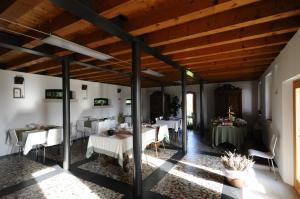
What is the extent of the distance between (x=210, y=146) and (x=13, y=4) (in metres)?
5.72

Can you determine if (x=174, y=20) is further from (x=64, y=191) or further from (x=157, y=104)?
(x=157, y=104)

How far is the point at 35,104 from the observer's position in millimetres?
5727

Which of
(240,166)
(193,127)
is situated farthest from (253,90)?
(240,166)

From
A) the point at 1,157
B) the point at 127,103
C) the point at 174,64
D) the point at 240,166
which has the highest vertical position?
the point at 174,64

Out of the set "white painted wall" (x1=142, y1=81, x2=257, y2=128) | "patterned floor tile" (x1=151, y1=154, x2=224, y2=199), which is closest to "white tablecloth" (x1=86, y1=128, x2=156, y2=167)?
"patterned floor tile" (x1=151, y1=154, x2=224, y2=199)

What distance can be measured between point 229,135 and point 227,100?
3.22 meters

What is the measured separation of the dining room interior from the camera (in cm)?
213

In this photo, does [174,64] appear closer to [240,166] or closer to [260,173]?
[240,166]

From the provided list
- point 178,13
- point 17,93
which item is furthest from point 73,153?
point 178,13

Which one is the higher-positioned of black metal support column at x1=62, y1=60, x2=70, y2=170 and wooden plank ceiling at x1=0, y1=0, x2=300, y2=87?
wooden plank ceiling at x1=0, y1=0, x2=300, y2=87

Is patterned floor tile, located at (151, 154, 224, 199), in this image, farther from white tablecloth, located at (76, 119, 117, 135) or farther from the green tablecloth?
white tablecloth, located at (76, 119, 117, 135)

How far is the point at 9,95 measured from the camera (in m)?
5.05

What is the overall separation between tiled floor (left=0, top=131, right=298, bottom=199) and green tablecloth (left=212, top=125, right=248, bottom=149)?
2.81ft

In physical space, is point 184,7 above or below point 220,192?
above
